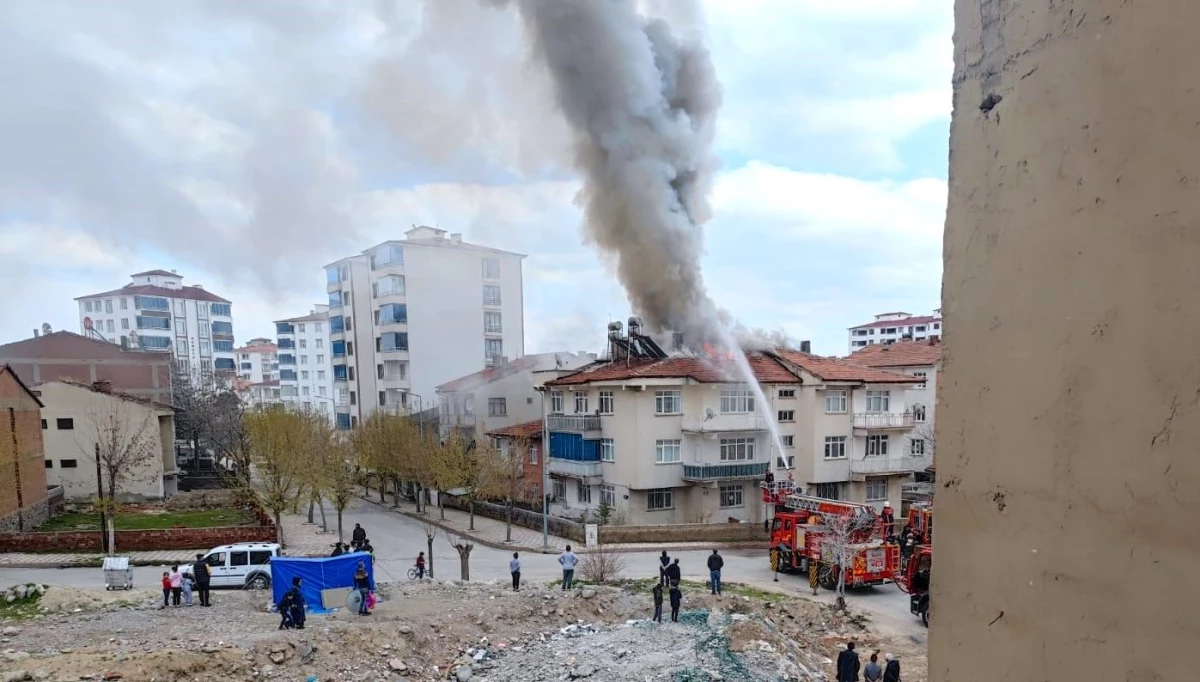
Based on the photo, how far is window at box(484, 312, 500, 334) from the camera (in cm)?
5249

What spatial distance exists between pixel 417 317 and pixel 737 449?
99.7ft

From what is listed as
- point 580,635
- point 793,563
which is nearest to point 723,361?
point 793,563

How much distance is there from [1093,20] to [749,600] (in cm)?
1647

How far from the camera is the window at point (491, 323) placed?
52.5 metres

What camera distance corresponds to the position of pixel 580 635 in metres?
13.5

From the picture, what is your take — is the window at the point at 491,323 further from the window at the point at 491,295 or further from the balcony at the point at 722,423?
the balcony at the point at 722,423

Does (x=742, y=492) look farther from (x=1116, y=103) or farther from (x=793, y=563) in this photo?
(x=1116, y=103)

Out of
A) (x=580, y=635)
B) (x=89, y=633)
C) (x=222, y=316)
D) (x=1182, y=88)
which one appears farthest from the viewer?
(x=222, y=316)

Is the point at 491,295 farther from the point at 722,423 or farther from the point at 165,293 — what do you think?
the point at 165,293

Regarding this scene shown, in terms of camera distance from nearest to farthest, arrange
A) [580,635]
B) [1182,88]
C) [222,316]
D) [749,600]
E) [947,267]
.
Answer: [1182,88] → [947,267] → [580,635] → [749,600] → [222,316]

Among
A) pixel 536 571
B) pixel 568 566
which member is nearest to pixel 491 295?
Result: pixel 536 571

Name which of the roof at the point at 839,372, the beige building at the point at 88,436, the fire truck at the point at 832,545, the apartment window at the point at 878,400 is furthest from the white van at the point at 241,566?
the apartment window at the point at 878,400

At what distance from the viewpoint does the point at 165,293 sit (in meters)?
72.1

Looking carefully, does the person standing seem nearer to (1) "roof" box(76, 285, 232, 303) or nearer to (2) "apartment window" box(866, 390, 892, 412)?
Result: (2) "apartment window" box(866, 390, 892, 412)
